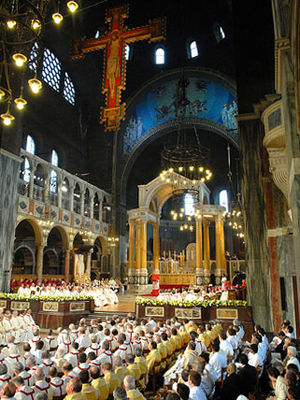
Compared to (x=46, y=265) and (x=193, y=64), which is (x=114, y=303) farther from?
(x=193, y=64)

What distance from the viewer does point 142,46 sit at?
31.7 m

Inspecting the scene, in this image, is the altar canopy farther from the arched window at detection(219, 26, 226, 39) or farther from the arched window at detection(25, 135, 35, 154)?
the arched window at detection(219, 26, 226, 39)

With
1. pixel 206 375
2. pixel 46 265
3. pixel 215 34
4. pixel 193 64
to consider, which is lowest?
pixel 206 375

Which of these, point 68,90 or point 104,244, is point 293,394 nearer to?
point 104,244

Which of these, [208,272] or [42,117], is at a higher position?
[42,117]

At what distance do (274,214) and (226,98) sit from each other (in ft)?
62.3

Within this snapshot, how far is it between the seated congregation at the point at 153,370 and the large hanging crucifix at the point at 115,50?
8.82 meters

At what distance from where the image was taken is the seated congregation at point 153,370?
14.6 feet

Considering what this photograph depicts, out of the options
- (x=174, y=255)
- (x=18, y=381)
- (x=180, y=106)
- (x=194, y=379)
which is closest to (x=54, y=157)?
(x=180, y=106)

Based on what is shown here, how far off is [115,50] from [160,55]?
1702 cm

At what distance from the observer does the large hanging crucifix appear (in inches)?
576

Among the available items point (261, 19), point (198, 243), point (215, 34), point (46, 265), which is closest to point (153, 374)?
point (261, 19)

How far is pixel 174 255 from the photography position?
26.9 metres

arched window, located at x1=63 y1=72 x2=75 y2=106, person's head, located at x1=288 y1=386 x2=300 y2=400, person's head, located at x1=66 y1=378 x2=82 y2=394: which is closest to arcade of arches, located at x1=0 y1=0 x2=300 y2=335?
arched window, located at x1=63 y1=72 x2=75 y2=106
